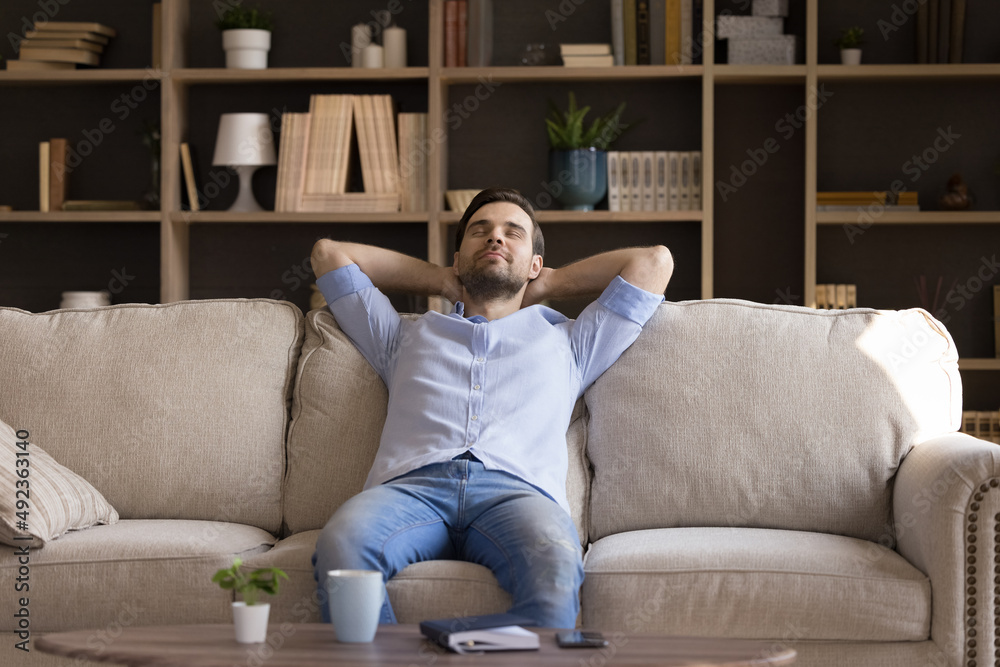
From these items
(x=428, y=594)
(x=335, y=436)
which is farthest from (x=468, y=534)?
(x=335, y=436)

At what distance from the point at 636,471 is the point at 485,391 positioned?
0.35 metres

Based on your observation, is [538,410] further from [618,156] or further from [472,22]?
[472,22]

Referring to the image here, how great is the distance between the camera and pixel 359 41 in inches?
144

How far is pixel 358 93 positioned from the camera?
12.6 feet

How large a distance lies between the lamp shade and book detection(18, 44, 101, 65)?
0.58 meters

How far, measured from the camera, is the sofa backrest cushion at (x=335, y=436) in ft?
6.84

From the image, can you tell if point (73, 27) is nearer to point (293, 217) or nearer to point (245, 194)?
point (245, 194)

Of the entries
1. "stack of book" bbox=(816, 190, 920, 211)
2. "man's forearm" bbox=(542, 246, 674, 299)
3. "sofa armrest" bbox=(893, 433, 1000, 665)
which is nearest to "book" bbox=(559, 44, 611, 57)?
"stack of book" bbox=(816, 190, 920, 211)

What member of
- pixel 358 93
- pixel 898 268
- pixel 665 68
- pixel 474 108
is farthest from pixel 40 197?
pixel 898 268

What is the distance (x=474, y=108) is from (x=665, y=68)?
0.76 m

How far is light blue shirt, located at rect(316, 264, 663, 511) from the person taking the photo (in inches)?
76.4

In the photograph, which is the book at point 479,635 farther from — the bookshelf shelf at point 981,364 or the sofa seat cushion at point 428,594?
the bookshelf shelf at point 981,364

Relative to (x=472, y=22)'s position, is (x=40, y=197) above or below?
below

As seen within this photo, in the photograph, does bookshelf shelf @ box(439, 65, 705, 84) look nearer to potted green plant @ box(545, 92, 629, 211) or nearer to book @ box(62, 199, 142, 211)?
potted green plant @ box(545, 92, 629, 211)
